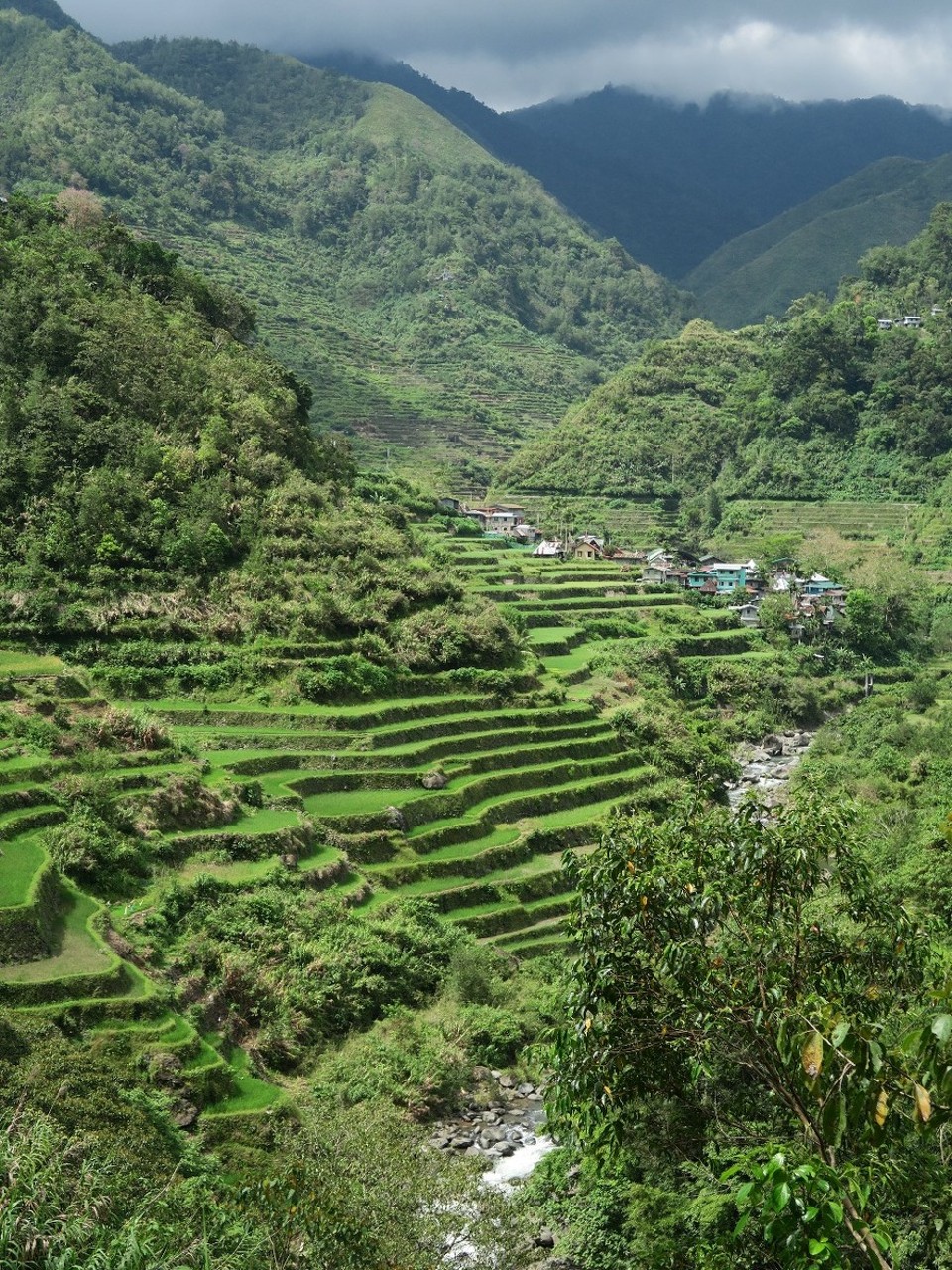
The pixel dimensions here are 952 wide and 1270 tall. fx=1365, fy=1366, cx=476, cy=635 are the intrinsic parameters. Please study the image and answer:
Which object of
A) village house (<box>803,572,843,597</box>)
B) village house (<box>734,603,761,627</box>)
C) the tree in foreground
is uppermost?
the tree in foreground

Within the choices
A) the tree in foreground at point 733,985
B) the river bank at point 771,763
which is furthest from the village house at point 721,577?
the tree in foreground at point 733,985

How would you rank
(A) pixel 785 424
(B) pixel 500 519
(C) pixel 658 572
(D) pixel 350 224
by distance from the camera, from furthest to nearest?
1. (D) pixel 350 224
2. (A) pixel 785 424
3. (B) pixel 500 519
4. (C) pixel 658 572

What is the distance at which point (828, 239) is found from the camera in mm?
139125

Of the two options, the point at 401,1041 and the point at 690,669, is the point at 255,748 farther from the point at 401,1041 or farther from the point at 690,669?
the point at 690,669

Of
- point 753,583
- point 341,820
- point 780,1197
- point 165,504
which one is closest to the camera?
point 780,1197

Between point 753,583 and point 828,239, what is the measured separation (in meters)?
94.4

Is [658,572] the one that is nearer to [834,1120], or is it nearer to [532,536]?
[532,536]

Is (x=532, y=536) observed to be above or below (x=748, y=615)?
above

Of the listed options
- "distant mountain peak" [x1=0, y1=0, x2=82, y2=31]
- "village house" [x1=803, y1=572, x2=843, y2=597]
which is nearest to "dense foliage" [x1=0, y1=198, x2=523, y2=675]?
"village house" [x1=803, y1=572, x2=843, y2=597]

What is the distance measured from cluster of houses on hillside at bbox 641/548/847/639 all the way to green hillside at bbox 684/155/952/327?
76.3m

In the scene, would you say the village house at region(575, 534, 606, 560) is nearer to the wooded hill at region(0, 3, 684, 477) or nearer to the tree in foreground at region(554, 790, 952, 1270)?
the wooded hill at region(0, 3, 684, 477)

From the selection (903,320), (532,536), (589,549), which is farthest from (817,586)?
(903,320)

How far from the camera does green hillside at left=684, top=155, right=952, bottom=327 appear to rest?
133 metres

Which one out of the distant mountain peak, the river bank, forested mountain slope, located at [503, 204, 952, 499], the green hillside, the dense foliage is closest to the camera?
the dense foliage
